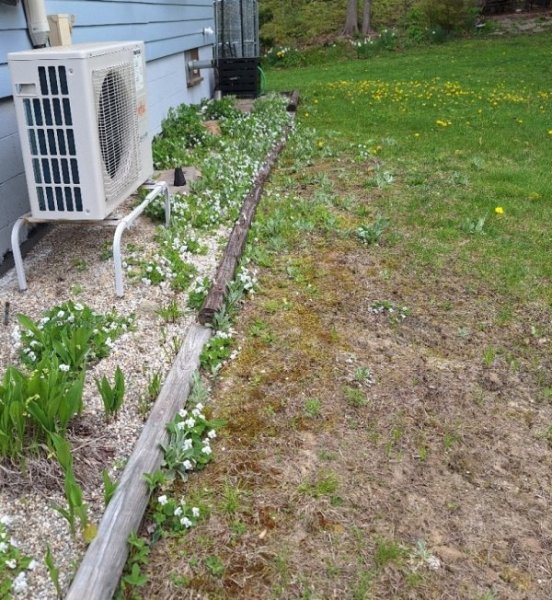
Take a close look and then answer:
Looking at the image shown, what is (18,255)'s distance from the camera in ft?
11.2

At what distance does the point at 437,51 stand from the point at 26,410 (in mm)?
18004

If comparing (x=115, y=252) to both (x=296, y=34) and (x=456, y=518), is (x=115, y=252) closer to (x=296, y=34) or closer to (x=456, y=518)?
(x=456, y=518)

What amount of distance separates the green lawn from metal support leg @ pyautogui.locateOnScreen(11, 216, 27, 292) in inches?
94.7

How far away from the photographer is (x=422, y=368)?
10.1ft

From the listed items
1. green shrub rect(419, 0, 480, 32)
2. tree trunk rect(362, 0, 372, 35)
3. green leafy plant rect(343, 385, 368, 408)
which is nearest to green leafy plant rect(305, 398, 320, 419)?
green leafy plant rect(343, 385, 368, 408)

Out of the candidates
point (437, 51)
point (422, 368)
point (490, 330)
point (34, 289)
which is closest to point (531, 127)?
point (490, 330)

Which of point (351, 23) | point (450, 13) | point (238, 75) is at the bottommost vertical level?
point (238, 75)

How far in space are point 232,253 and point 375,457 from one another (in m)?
1.84

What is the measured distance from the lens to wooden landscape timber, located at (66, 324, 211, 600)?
180cm

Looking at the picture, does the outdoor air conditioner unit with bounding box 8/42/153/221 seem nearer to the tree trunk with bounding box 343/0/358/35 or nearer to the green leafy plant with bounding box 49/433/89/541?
the green leafy plant with bounding box 49/433/89/541

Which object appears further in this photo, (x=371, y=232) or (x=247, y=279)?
(x=371, y=232)

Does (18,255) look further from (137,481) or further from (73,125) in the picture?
(137,481)

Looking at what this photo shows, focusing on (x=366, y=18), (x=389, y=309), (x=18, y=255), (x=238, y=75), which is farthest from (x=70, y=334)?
(x=366, y=18)

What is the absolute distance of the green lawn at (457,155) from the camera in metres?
4.30
